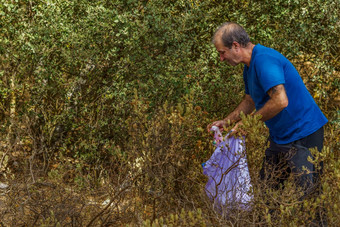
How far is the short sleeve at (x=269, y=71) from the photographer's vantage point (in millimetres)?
3168

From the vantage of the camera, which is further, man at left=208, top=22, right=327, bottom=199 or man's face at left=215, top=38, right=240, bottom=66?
man's face at left=215, top=38, right=240, bottom=66

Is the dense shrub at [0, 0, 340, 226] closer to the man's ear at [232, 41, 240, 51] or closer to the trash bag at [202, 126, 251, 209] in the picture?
the trash bag at [202, 126, 251, 209]

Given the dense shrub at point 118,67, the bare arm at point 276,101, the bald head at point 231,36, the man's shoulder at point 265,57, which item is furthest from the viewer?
the dense shrub at point 118,67

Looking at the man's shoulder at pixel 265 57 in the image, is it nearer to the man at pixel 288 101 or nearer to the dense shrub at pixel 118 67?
the man at pixel 288 101

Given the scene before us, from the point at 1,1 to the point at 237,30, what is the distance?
123 inches

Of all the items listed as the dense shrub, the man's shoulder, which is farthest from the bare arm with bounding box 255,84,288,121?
the dense shrub

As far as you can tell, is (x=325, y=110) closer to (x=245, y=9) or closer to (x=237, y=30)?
(x=245, y=9)

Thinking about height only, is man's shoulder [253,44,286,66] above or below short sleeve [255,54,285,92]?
above

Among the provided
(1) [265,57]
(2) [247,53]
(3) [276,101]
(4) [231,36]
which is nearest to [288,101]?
(3) [276,101]

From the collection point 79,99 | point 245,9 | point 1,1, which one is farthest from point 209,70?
point 1,1

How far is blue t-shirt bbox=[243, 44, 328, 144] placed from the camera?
3326mm

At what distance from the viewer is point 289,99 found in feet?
11.1

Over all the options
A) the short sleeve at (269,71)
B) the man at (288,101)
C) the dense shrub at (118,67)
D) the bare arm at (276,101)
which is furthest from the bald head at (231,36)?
the dense shrub at (118,67)

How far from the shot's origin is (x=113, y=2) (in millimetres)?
5375
